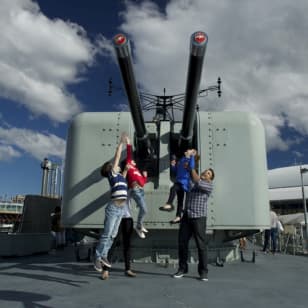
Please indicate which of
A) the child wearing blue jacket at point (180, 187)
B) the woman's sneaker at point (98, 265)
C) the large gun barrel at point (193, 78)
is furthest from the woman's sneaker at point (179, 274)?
the large gun barrel at point (193, 78)

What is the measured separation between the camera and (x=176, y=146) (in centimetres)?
481

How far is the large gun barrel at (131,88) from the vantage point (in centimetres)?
285

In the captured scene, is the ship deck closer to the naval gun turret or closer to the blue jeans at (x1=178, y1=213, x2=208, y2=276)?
the blue jeans at (x1=178, y1=213, x2=208, y2=276)

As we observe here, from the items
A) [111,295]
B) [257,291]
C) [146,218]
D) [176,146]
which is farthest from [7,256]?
[257,291]

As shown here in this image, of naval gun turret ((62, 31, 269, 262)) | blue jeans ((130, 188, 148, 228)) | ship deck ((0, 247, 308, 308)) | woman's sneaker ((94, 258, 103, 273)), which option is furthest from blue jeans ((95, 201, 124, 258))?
naval gun turret ((62, 31, 269, 262))

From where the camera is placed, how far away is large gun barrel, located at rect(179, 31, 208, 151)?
270 cm

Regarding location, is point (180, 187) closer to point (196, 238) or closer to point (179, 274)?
point (196, 238)

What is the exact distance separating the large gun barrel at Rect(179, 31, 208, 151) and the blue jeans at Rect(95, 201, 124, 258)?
51.9 inches

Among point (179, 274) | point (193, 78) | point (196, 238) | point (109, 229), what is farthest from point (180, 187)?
point (193, 78)

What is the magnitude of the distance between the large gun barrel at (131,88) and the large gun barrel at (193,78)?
515 millimetres

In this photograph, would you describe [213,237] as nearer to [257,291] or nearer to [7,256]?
[257,291]

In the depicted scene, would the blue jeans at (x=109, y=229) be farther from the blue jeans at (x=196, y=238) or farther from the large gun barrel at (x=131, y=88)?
the large gun barrel at (x=131, y=88)

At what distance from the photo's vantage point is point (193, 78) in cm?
314

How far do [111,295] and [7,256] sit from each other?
13.3 ft
